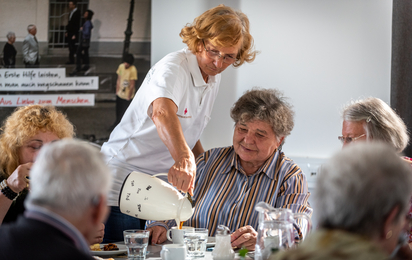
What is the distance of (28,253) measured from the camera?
0.72 metres

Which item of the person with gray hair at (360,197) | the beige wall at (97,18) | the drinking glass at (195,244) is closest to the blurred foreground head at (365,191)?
the person with gray hair at (360,197)

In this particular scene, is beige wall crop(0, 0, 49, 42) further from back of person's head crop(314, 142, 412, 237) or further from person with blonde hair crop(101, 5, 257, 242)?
back of person's head crop(314, 142, 412, 237)

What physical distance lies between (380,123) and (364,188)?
1244mm

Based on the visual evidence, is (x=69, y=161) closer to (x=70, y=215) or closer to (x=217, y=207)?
(x=70, y=215)

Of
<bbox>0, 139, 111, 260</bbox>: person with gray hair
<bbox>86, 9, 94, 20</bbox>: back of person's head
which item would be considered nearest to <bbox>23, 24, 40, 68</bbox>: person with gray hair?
<bbox>86, 9, 94, 20</bbox>: back of person's head

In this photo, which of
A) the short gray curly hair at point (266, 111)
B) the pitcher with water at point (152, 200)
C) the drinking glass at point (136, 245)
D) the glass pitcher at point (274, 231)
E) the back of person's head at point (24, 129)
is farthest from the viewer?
the short gray curly hair at point (266, 111)

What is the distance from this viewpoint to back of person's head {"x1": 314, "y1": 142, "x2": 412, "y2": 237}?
0.72m

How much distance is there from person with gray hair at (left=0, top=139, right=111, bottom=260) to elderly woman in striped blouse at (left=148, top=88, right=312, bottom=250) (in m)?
0.98

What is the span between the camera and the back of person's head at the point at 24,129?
5.95 feet

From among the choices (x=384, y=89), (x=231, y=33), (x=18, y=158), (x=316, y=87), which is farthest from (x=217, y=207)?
(x=384, y=89)

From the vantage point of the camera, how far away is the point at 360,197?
0.72m

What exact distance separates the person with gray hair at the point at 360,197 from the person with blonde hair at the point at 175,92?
1.09 metres

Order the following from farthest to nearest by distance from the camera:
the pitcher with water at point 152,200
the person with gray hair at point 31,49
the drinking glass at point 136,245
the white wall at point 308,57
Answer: the person with gray hair at point 31,49 < the white wall at point 308,57 < the pitcher with water at point 152,200 < the drinking glass at point 136,245

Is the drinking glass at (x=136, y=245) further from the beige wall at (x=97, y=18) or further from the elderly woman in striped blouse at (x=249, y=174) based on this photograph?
the beige wall at (x=97, y=18)
